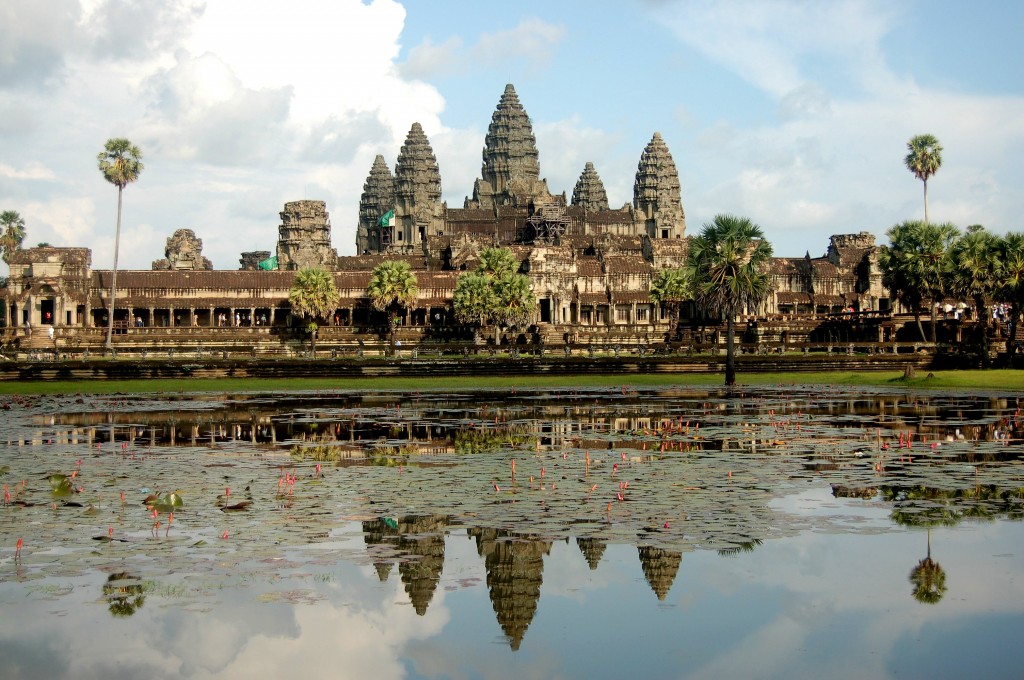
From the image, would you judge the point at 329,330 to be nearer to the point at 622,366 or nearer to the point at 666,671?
the point at 622,366

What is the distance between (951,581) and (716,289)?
4456cm

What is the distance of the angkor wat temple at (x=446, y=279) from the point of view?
342 feet

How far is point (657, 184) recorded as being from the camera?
171m

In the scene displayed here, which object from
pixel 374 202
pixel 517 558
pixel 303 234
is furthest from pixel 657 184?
pixel 517 558

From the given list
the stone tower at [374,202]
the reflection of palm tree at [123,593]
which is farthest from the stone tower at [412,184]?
the reflection of palm tree at [123,593]

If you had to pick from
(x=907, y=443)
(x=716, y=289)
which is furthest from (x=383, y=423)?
(x=716, y=289)

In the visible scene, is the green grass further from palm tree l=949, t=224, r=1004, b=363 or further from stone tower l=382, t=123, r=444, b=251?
stone tower l=382, t=123, r=444, b=251

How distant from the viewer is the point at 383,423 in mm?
31984

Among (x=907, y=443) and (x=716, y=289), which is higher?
(x=716, y=289)

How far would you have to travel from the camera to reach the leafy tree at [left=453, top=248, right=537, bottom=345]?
96.6 m

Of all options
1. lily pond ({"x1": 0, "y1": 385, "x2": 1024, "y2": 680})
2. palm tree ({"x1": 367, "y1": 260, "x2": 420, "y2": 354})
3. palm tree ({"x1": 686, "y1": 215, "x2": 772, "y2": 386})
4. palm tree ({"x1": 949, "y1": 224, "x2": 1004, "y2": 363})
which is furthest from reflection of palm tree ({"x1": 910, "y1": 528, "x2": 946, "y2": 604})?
palm tree ({"x1": 367, "y1": 260, "x2": 420, "y2": 354})

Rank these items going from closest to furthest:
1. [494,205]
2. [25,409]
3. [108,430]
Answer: [108,430]
[25,409]
[494,205]

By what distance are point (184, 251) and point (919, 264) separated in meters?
100

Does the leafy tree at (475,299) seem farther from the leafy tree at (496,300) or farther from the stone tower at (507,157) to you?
the stone tower at (507,157)
